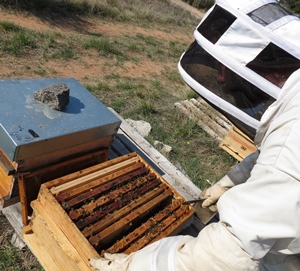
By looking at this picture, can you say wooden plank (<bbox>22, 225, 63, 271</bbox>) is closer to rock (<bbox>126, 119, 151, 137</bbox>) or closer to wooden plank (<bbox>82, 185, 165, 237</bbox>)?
wooden plank (<bbox>82, 185, 165, 237</bbox>)

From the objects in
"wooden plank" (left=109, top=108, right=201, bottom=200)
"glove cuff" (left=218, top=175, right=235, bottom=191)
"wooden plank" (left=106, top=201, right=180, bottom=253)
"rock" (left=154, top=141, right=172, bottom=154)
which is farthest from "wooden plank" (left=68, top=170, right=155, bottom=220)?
"rock" (left=154, top=141, right=172, bottom=154)

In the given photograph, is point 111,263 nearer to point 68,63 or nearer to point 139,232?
point 139,232

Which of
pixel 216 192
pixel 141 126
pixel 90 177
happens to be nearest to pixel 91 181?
pixel 90 177

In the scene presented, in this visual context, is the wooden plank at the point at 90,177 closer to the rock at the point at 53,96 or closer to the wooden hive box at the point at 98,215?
the wooden hive box at the point at 98,215

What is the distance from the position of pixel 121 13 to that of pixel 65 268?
35.6ft

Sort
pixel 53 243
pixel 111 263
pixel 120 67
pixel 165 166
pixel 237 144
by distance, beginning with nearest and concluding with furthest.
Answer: pixel 111 263
pixel 53 243
pixel 165 166
pixel 237 144
pixel 120 67

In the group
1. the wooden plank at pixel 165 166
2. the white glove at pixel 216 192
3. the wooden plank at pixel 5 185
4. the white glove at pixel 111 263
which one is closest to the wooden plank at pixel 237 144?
the wooden plank at pixel 165 166

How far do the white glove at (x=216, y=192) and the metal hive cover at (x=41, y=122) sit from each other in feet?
3.19

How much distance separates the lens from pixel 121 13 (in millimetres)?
11312

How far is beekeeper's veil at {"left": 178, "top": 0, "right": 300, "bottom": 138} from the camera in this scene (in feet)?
5.83

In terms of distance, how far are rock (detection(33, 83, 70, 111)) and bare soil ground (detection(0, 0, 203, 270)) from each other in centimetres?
115

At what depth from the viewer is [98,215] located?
6.46 ft

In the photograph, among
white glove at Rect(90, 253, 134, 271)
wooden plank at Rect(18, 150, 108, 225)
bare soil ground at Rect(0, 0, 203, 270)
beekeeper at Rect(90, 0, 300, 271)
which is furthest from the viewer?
bare soil ground at Rect(0, 0, 203, 270)

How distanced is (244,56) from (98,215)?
53.8 inches
